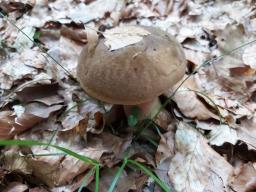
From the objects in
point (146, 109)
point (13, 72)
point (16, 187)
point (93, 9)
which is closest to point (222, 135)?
point (146, 109)

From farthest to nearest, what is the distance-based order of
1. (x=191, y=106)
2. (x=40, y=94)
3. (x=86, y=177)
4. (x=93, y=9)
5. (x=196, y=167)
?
1. (x=93, y=9)
2. (x=40, y=94)
3. (x=191, y=106)
4. (x=196, y=167)
5. (x=86, y=177)

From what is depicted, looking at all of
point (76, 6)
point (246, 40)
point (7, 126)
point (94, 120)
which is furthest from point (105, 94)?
point (76, 6)

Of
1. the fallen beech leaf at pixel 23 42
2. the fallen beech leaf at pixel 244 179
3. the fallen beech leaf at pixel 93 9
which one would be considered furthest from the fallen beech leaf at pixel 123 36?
the fallen beech leaf at pixel 93 9

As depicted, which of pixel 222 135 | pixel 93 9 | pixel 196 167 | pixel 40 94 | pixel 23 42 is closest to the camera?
pixel 196 167

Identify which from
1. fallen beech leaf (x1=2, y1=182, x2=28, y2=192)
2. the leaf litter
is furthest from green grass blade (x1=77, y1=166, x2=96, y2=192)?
fallen beech leaf (x1=2, y1=182, x2=28, y2=192)

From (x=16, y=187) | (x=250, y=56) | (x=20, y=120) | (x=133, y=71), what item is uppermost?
(x=133, y=71)

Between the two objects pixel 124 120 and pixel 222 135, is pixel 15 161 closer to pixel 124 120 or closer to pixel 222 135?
pixel 124 120
